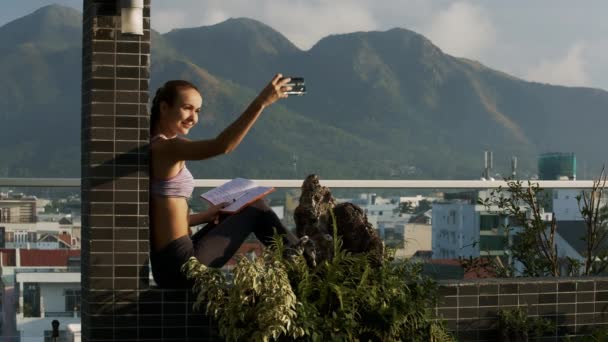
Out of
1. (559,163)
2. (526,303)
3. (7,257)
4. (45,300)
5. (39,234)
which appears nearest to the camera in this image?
(526,303)

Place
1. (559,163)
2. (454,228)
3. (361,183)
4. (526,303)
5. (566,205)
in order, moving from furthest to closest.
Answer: (559,163) < (454,228) < (566,205) < (361,183) < (526,303)

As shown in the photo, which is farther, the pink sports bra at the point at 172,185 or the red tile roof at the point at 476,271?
the red tile roof at the point at 476,271

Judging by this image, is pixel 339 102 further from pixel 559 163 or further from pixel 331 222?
pixel 331 222

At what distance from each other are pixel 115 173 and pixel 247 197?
1.54 feet

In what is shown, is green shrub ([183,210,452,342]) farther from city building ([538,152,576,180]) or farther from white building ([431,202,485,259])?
city building ([538,152,576,180])

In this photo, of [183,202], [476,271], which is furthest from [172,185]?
[476,271]

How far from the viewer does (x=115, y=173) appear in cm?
300

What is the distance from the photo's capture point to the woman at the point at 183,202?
2889mm

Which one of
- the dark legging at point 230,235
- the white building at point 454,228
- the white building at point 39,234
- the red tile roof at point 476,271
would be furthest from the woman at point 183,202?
the white building at point 454,228

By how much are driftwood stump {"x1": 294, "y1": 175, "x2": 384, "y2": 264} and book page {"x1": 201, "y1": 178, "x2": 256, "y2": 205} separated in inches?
8.0

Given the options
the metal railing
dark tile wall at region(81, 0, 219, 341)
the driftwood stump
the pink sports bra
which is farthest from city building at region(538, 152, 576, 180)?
dark tile wall at region(81, 0, 219, 341)

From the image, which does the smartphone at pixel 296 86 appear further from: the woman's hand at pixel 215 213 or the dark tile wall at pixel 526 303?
the dark tile wall at pixel 526 303

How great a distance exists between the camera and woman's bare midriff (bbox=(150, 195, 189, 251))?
308cm

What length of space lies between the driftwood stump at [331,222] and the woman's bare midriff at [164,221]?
0.44 m
